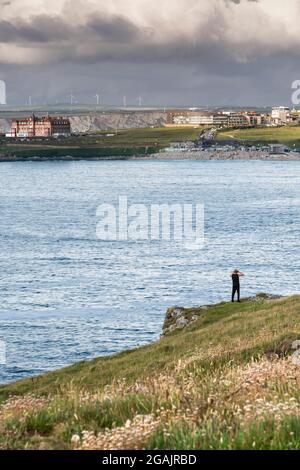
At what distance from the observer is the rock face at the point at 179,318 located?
140 feet

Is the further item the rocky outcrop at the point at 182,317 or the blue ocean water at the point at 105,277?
the blue ocean water at the point at 105,277

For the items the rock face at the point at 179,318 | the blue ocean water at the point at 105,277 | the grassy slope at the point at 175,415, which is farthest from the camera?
the blue ocean water at the point at 105,277

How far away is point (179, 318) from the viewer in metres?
43.7

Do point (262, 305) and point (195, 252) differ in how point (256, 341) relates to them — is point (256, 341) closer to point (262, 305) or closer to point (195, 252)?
point (262, 305)

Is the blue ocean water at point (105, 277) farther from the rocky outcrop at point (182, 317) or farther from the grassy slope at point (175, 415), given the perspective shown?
the grassy slope at point (175, 415)

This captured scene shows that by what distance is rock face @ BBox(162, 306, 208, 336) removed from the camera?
4256 centimetres

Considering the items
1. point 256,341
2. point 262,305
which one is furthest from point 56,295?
point 256,341

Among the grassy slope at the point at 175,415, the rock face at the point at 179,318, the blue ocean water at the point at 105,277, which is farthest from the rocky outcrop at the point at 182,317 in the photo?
the grassy slope at the point at 175,415

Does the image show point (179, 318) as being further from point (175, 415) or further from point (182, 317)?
point (175, 415)

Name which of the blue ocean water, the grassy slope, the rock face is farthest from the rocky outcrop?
the grassy slope

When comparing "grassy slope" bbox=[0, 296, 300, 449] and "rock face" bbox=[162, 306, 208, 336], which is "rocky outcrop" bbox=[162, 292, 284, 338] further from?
"grassy slope" bbox=[0, 296, 300, 449]

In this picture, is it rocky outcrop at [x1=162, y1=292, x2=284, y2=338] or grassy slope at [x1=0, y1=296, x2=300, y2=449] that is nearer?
grassy slope at [x1=0, y1=296, x2=300, y2=449]

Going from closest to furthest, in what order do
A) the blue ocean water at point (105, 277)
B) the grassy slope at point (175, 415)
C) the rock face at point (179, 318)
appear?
1. the grassy slope at point (175, 415)
2. the rock face at point (179, 318)
3. the blue ocean water at point (105, 277)
